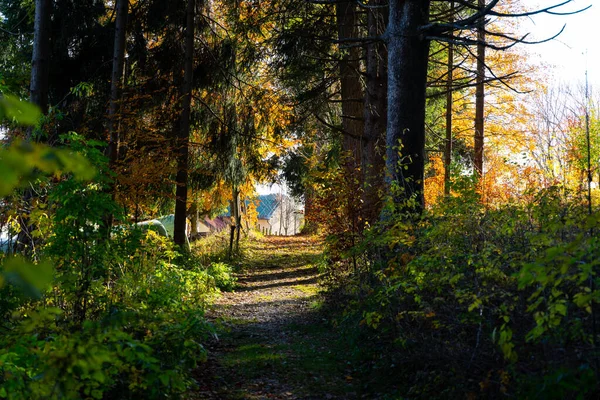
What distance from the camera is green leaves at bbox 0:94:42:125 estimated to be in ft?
4.58

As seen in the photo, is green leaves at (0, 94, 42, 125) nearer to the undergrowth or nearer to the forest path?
the undergrowth

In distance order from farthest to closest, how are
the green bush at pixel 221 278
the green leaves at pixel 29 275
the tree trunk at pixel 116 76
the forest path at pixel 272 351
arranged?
the green bush at pixel 221 278
the tree trunk at pixel 116 76
the forest path at pixel 272 351
the green leaves at pixel 29 275

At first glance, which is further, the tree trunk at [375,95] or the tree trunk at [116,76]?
the tree trunk at [375,95]

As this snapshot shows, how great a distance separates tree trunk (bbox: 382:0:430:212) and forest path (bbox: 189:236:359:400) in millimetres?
2621

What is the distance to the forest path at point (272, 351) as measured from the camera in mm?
5234

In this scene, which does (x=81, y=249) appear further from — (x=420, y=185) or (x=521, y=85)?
(x=521, y=85)

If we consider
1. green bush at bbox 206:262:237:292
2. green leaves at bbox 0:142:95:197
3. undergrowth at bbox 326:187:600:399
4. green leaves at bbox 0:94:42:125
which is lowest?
green bush at bbox 206:262:237:292

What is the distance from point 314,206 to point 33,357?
7.01m

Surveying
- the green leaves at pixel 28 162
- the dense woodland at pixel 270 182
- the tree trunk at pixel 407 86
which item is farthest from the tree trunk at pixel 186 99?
the green leaves at pixel 28 162

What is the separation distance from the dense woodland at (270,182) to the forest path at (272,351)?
0.28 metres

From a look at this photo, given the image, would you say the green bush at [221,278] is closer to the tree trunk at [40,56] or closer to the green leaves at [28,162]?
the tree trunk at [40,56]

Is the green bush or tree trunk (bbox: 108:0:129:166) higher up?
tree trunk (bbox: 108:0:129:166)

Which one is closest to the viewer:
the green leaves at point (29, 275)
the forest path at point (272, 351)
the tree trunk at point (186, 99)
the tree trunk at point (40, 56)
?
the green leaves at point (29, 275)

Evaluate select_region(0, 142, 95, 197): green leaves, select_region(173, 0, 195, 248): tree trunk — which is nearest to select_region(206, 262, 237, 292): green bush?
select_region(173, 0, 195, 248): tree trunk
